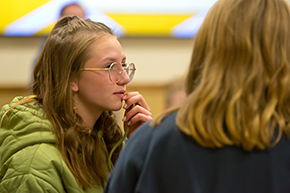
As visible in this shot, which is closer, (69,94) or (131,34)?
(69,94)

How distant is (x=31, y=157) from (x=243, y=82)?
865 millimetres

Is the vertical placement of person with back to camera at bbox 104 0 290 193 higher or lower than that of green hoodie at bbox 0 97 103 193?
higher

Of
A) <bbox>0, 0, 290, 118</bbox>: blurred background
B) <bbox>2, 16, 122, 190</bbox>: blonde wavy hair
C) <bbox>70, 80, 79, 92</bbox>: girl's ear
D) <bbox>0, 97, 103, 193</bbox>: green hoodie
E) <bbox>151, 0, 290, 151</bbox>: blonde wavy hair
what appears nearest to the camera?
<bbox>151, 0, 290, 151</bbox>: blonde wavy hair

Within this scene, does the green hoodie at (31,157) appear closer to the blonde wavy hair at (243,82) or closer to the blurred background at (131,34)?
the blonde wavy hair at (243,82)

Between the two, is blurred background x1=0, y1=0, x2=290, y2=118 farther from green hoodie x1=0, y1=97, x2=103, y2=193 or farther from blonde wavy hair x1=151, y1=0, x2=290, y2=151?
blonde wavy hair x1=151, y1=0, x2=290, y2=151

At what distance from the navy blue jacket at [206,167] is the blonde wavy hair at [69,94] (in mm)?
648

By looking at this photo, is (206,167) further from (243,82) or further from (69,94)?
(69,94)

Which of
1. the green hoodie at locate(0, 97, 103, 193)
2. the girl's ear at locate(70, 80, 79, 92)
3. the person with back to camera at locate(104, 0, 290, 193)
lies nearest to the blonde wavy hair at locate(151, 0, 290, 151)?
the person with back to camera at locate(104, 0, 290, 193)

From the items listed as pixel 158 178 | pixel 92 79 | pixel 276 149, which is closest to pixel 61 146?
pixel 92 79

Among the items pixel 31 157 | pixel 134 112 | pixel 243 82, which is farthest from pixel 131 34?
pixel 243 82

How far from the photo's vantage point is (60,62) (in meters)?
1.98

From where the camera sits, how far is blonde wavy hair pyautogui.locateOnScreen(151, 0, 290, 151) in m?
1.24

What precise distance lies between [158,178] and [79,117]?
2.54 feet

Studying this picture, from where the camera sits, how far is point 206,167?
126 cm
